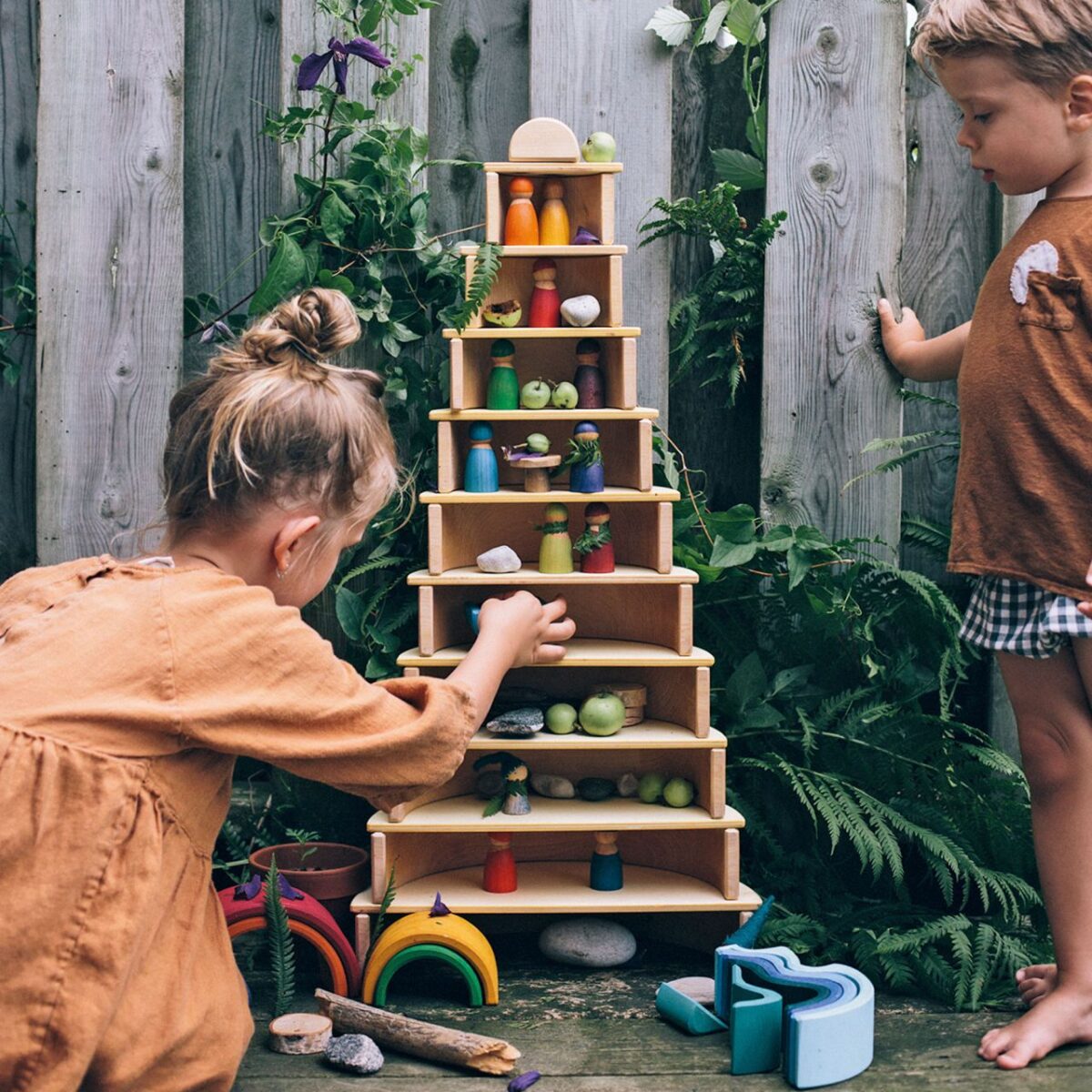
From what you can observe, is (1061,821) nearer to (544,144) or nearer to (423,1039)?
(423,1039)

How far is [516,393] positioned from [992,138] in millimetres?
991

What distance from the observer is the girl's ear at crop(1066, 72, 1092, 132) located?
2.02 meters

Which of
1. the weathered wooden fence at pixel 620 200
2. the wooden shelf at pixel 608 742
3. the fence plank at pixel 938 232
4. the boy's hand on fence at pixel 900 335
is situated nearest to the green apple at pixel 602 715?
the wooden shelf at pixel 608 742

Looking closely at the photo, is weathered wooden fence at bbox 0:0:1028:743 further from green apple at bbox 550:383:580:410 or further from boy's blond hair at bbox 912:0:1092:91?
boy's blond hair at bbox 912:0:1092:91

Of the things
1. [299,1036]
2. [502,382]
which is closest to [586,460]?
[502,382]

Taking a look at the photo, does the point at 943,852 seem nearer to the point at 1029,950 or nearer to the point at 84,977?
the point at 1029,950

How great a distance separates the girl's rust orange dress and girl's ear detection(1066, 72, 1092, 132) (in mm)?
1403

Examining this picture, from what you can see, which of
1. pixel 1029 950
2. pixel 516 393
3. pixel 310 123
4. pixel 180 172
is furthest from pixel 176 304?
pixel 1029 950

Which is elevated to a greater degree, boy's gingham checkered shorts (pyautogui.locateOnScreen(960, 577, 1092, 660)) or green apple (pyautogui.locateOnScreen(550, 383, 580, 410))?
green apple (pyautogui.locateOnScreen(550, 383, 580, 410))

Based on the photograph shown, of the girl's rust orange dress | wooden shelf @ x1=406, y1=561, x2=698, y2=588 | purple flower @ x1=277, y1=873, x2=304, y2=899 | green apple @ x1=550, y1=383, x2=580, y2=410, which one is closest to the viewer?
the girl's rust orange dress

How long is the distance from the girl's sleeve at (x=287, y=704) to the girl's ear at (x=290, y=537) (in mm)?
75

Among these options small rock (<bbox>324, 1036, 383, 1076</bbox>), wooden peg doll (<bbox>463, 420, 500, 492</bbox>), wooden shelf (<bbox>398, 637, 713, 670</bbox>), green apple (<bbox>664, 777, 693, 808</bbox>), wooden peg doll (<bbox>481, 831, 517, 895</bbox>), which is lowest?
small rock (<bbox>324, 1036, 383, 1076</bbox>)

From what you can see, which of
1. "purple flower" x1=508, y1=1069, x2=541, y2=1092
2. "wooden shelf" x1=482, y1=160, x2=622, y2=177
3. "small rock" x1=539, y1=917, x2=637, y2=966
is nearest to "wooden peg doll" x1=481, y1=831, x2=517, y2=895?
"small rock" x1=539, y1=917, x2=637, y2=966

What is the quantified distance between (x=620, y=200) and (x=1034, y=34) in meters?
1.01
